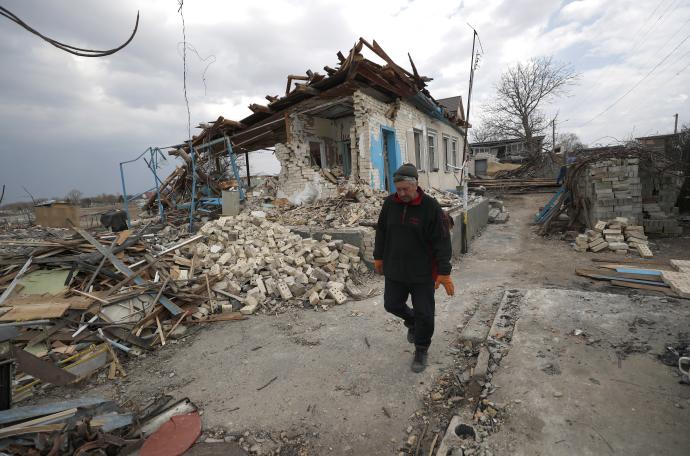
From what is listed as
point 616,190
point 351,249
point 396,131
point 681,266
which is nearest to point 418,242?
point 351,249

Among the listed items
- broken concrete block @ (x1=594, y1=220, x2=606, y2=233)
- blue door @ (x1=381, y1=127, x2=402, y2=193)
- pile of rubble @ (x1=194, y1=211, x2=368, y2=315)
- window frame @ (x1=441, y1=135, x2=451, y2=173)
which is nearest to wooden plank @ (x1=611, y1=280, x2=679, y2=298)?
broken concrete block @ (x1=594, y1=220, x2=606, y2=233)

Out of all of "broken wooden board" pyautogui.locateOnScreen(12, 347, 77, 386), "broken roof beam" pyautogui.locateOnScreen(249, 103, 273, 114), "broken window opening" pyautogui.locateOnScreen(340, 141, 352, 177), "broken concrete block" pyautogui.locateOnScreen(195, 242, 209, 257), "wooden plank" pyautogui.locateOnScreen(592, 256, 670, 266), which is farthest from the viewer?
"broken window opening" pyautogui.locateOnScreen(340, 141, 352, 177)

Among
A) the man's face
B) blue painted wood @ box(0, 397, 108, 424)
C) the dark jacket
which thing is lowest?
blue painted wood @ box(0, 397, 108, 424)

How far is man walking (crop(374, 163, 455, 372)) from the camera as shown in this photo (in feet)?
8.90

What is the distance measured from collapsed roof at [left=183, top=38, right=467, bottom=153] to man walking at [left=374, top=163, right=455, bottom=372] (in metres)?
5.31

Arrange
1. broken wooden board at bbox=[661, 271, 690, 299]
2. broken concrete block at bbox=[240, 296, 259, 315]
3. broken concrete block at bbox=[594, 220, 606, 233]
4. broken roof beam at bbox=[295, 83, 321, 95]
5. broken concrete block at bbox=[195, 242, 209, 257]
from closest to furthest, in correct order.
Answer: broken wooden board at bbox=[661, 271, 690, 299], broken concrete block at bbox=[240, 296, 259, 315], broken concrete block at bbox=[195, 242, 209, 257], broken concrete block at bbox=[594, 220, 606, 233], broken roof beam at bbox=[295, 83, 321, 95]

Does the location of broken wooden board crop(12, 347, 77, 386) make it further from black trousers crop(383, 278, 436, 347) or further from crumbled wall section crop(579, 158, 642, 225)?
crumbled wall section crop(579, 158, 642, 225)

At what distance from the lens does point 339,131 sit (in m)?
10.8

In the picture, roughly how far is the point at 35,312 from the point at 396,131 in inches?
353

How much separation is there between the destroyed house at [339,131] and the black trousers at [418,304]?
5.67m

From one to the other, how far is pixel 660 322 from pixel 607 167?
21.0 ft

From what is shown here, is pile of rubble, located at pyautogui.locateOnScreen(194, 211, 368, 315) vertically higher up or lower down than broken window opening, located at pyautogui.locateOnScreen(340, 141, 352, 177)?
lower down

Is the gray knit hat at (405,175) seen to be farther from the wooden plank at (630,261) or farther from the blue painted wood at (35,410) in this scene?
the wooden plank at (630,261)

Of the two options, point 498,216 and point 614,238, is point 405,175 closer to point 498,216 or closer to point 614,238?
point 614,238
